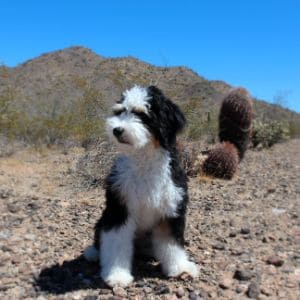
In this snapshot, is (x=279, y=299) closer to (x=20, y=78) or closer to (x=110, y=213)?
(x=110, y=213)

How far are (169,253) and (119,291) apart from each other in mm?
542

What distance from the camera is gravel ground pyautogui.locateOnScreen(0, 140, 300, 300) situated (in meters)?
4.65

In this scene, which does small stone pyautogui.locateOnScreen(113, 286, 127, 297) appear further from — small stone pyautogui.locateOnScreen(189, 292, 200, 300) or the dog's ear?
the dog's ear

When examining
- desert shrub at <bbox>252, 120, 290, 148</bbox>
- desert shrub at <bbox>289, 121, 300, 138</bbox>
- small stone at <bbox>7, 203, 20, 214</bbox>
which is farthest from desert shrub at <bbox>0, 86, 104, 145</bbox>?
desert shrub at <bbox>289, 121, 300, 138</bbox>

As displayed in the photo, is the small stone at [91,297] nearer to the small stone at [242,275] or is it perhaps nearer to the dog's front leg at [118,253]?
the dog's front leg at [118,253]

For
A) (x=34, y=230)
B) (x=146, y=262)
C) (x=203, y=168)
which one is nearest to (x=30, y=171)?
(x=203, y=168)

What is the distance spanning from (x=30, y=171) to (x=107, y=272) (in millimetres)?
6423

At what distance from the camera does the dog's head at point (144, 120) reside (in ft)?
13.6

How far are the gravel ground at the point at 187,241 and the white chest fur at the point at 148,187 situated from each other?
0.69m

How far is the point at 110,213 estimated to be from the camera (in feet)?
14.9

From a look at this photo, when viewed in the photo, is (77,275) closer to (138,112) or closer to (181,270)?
(181,270)

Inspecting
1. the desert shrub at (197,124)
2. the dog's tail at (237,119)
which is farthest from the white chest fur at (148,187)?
the dog's tail at (237,119)

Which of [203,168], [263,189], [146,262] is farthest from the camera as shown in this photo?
[203,168]

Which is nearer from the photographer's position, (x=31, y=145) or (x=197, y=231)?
(x=197, y=231)
